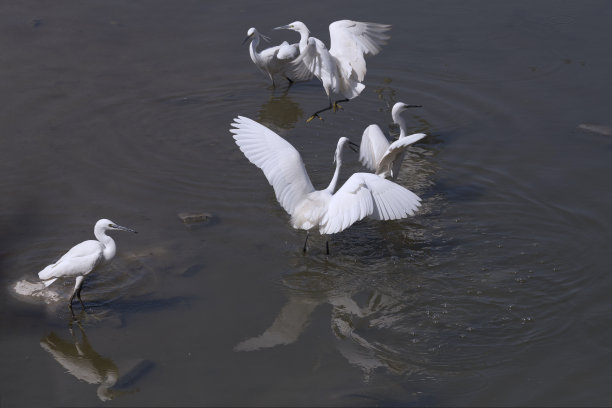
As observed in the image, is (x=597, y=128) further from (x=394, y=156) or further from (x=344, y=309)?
(x=344, y=309)

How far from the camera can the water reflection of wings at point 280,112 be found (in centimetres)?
948

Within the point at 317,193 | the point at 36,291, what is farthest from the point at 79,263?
the point at 317,193

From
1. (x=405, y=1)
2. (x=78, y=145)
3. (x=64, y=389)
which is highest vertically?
(x=405, y=1)

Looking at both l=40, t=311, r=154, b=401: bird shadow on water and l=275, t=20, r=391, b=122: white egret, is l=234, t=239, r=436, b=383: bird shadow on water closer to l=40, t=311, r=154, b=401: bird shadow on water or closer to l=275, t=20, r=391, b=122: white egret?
l=40, t=311, r=154, b=401: bird shadow on water

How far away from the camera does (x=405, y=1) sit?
12570mm

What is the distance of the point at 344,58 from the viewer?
9.26 m

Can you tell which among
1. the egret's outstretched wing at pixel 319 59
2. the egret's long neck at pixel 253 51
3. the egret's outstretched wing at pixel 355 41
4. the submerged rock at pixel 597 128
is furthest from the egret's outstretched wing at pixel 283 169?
the submerged rock at pixel 597 128

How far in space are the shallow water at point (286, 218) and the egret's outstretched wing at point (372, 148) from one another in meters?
0.46

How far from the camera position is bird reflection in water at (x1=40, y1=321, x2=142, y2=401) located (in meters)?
4.91

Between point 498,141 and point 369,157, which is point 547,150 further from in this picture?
point 369,157

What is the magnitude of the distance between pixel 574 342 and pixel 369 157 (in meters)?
3.03

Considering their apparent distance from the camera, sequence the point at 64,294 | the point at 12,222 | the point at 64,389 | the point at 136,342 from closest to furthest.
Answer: the point at 64,389 → the point at 136,342 → the point at 64,294 → the point at 12,222

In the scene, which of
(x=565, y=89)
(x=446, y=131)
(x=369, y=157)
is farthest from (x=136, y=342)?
(x=565, y=89)

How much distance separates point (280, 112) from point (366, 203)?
13.2 ft
